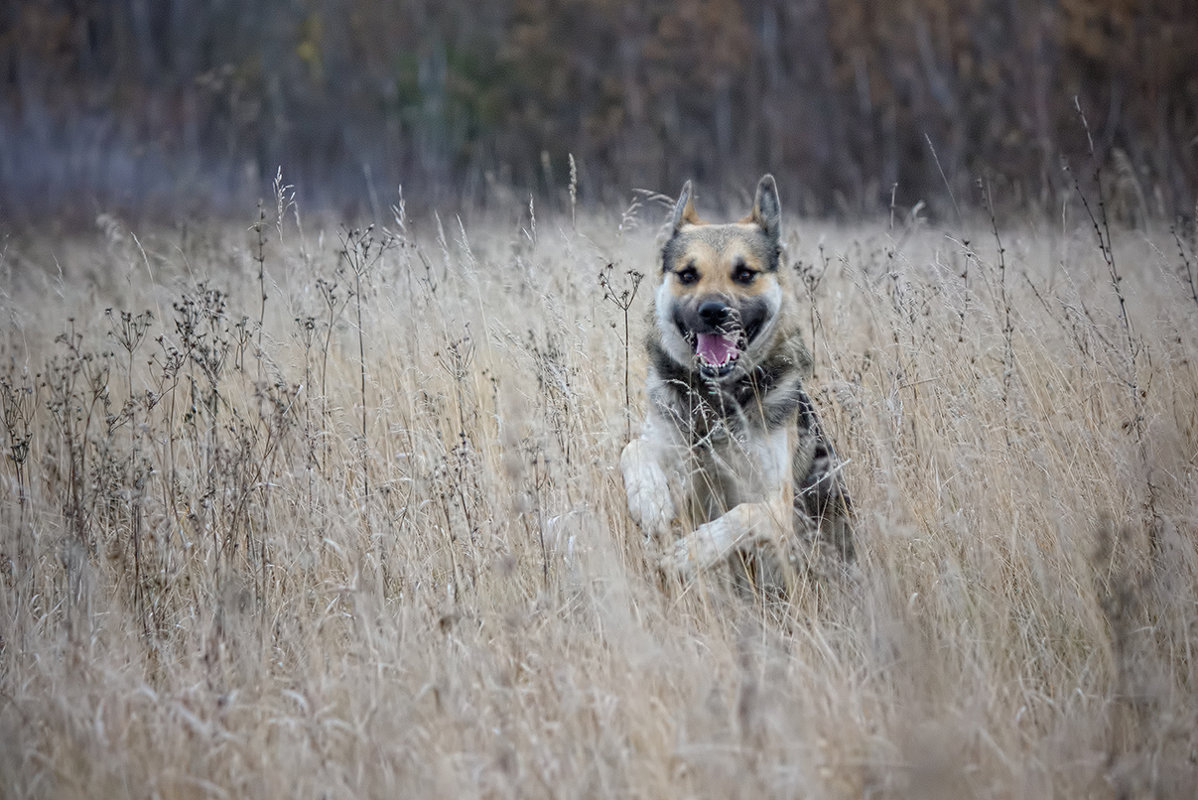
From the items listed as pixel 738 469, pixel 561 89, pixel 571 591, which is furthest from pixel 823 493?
pixel 561 89

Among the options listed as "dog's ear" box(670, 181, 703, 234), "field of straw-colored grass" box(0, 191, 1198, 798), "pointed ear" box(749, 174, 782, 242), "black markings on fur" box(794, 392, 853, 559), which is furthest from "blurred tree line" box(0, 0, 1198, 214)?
"black markings on fur" box(794, 392, 853, 559)

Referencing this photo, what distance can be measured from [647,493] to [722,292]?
103 centimetres

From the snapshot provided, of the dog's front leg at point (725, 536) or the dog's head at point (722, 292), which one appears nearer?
the dog's front leg at point (725, 536)

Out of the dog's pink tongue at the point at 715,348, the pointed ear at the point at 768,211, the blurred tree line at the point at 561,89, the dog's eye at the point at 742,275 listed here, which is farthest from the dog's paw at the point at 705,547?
the blurred tree line at the point at 561,89

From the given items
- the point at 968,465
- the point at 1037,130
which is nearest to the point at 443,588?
the point at 968,465

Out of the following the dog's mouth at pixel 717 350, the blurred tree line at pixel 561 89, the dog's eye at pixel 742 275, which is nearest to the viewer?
the dog's mouth at pixel 717 350

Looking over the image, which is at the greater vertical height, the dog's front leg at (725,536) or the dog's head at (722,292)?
the dog's head at (722,292)

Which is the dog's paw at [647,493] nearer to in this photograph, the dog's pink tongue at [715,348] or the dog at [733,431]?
the dog at [733,431]

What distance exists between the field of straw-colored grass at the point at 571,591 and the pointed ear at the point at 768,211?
392 millimetres

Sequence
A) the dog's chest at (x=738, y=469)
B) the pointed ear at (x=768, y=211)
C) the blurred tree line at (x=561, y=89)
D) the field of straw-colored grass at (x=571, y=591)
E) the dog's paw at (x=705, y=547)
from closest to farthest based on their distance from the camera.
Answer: the field of straw-colored grass at (x=571, y=591)
the dog's paw at (x=705, y=547)
the dog's chest at (x=738, y=469)
the pointed ear at (x=768, y=211)
the blurred tree line at (x=561, y=89)

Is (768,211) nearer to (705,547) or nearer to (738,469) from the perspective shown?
(738,469)

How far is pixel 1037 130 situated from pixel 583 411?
1588 centimetres

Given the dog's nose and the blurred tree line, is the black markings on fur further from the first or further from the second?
the blurred tree line

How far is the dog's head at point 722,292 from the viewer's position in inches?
141
